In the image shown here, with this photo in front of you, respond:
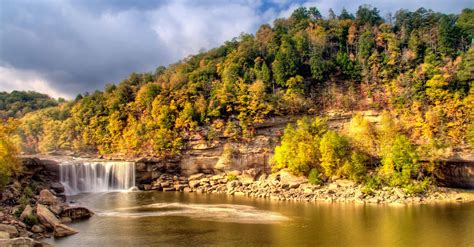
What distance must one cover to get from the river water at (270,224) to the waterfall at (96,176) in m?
11.1

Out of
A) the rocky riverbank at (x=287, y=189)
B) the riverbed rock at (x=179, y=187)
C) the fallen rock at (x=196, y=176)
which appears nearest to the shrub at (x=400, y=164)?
the rocky riverbank at (x=287, y=189)

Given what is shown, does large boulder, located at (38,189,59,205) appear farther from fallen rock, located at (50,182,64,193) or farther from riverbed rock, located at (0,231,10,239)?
riverbed rock, located at (0,231,10,239)

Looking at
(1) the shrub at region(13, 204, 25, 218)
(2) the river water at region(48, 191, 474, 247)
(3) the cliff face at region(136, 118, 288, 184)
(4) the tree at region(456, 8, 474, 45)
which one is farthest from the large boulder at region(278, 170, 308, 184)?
(4) the tree at region(456, 8, 474, 45)

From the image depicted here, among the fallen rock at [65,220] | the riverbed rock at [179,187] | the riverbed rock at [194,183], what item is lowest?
the fallen rock at [65,220]

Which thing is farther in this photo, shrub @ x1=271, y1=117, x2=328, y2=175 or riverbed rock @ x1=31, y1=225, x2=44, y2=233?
shrub @ x1=271, y1=117, x2=328, y2=175

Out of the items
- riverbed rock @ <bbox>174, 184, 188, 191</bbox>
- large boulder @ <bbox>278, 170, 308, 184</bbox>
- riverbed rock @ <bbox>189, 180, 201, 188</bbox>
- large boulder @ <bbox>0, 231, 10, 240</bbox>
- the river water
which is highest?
large boulder @ <bbox>278, 170, 308, 184</bbox>

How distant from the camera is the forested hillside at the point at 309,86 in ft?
193

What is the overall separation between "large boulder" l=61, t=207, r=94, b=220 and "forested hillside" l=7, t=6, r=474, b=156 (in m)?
26.5

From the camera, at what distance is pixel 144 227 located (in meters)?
34.2

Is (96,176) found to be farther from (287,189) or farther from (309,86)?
(309,86)

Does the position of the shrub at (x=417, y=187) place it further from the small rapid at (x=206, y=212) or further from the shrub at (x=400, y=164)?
the small rapid at (x=206, y=212)

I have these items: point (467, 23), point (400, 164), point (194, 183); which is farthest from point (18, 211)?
point (467, 23)

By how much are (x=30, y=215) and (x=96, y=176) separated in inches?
1142

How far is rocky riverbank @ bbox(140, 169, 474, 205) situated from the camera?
44688 millimetres
